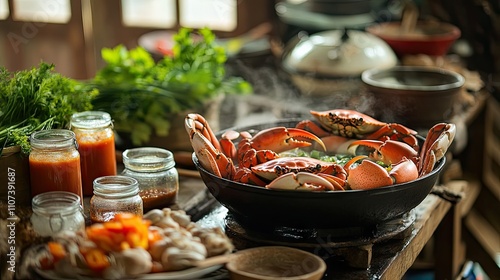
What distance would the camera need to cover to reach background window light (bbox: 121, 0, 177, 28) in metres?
3.78

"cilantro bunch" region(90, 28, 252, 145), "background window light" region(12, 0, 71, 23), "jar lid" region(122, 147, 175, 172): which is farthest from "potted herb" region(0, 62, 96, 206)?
"background window light" region(12, 0, 71, 23)

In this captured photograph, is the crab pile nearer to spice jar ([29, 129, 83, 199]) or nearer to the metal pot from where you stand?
spice jar ([29, 129, 83, 199])

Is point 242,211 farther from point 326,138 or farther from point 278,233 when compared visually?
point 326,138

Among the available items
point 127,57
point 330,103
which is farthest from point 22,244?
point 330,103

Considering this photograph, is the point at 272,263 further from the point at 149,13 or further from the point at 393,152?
the point at 149,13

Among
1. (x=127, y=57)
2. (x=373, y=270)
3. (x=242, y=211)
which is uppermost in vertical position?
(x=127, y=57)

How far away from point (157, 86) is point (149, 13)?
6.16 ft

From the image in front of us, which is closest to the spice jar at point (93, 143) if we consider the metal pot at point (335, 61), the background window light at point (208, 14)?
the metal pot at point (335, 61)

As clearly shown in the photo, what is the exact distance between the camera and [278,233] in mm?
1511

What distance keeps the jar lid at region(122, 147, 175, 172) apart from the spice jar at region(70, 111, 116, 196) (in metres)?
0.06

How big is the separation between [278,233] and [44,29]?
296 cm

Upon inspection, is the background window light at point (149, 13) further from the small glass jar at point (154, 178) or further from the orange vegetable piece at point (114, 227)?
the orange vegetable piece at point (114, 227)

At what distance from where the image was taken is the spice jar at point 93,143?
169 cm

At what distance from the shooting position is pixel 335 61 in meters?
2.46
